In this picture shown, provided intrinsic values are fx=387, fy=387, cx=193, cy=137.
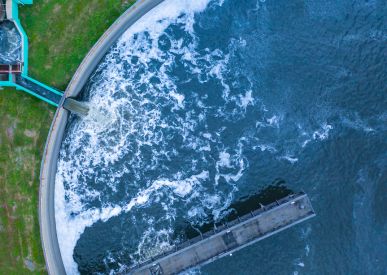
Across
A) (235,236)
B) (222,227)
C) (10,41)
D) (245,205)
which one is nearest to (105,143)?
(10,41)

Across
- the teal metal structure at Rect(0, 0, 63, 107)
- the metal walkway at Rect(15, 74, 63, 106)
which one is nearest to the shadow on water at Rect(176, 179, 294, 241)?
the metal walkway at Rect(15, 74, 63, 106)

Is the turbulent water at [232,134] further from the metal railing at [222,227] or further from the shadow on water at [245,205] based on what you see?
the metal railing at [222,227]

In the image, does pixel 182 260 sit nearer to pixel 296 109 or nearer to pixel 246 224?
pixel 246 224

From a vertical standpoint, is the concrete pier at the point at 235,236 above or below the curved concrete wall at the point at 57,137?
below

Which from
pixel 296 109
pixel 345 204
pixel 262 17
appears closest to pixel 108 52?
pixel 262 17

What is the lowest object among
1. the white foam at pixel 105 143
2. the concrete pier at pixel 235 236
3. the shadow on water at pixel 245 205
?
the concrete pier at pixel 235 236

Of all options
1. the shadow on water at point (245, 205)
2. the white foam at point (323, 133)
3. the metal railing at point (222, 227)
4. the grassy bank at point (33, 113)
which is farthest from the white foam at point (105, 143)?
the white foam at point (323, 133)

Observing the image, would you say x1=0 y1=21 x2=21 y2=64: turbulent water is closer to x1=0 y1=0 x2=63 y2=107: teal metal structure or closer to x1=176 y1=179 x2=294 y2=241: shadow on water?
x1=0 y1=0 x2=63 y2=107: teal metal structure
